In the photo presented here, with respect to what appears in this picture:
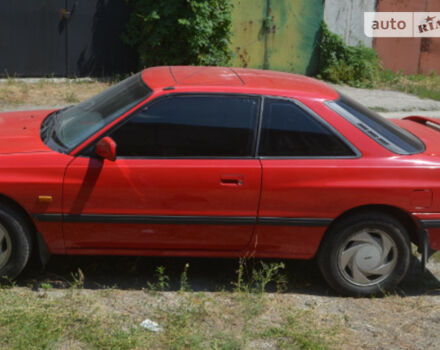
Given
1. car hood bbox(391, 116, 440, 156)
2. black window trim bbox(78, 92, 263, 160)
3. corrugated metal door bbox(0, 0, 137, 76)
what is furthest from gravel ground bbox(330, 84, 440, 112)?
black window trim bbox(78, 92, 263, 160)

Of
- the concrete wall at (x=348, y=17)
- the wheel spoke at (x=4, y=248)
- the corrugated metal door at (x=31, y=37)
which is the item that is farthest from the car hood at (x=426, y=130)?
the concrete wall at (x=348, y=17)

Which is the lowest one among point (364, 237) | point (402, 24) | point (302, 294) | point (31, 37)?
point (302, 294)

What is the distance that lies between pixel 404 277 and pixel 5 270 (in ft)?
9.79

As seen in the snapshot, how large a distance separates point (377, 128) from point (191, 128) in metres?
1.39

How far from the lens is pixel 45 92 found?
1164 centimetres

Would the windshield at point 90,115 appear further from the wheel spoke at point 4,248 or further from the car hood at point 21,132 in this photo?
the wheel spoke at point 4,248

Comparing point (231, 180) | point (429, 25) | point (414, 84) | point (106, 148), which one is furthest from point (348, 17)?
point (106, 148)

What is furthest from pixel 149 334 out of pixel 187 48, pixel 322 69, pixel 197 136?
pixel 322 69

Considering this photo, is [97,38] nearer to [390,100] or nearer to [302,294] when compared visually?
[390,100]

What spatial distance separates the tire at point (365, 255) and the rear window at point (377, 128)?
0.54 m

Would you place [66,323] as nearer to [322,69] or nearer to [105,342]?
[105,342]

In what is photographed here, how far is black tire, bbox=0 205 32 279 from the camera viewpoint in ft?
15.6

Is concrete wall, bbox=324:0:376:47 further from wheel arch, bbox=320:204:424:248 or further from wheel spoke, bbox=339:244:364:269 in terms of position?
wheel spoke, bbox=339:244:364:269

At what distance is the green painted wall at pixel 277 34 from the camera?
45.6 ft
